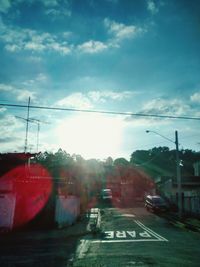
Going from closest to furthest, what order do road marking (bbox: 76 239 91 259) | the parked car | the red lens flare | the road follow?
1. the road
2. road marking (bbox: 76 239 91 259)
3. the red lens flare
4. the parked car

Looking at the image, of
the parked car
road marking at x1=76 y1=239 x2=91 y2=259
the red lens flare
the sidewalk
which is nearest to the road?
road marking at x1=76 y1=239 x2=91 y2=259

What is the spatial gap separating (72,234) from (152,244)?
545 cm

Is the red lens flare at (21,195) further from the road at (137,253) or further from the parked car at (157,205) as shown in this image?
the parked car at (157,205)

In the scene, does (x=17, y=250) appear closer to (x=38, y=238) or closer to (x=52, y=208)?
(x=38, y=238)

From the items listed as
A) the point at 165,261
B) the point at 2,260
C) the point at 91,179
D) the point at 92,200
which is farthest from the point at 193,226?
the point at 91,179

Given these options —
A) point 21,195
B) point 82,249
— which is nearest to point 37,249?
point 82,249

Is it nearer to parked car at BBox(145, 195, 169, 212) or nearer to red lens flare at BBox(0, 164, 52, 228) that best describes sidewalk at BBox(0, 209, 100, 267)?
red lens flare at BBox(0, 164, 52, 228)

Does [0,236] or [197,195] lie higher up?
[197,195]

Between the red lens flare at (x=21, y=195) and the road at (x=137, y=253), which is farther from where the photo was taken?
the red lens flare at (x=21, y=195)

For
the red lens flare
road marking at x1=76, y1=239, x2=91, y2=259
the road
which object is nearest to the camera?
the road

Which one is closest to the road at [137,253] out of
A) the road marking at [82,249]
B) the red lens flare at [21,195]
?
the road marking at [82,249]

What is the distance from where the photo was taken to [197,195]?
33.4 metres

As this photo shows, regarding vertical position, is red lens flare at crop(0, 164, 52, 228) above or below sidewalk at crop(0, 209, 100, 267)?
above

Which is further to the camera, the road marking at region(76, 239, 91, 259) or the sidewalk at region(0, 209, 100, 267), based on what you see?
the road marking at region(76, 239, 91, 259)
